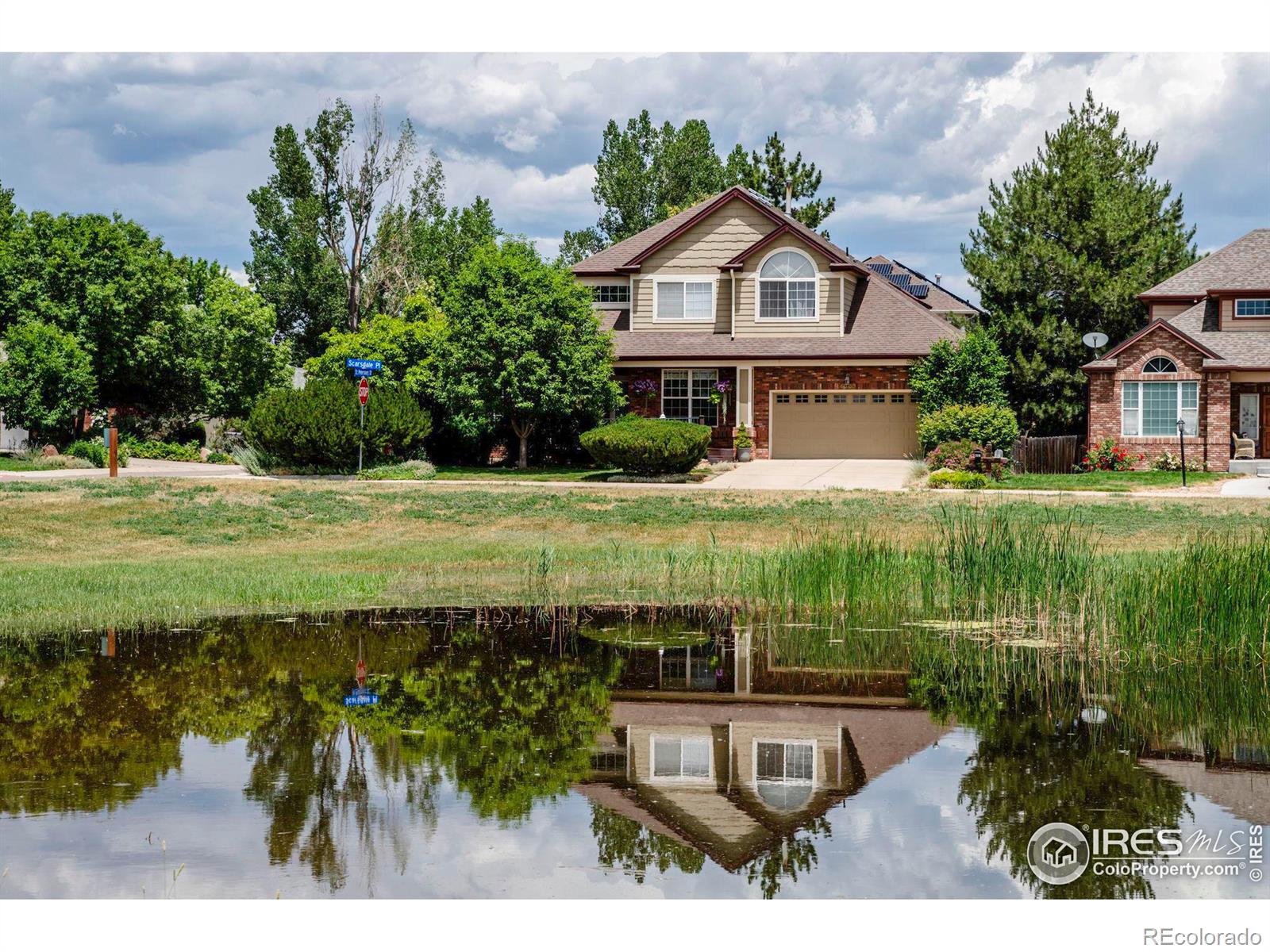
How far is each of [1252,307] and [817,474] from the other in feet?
46.4

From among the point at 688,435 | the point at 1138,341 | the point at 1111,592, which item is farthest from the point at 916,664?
the point at 1138,341

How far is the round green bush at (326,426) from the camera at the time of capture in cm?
3058

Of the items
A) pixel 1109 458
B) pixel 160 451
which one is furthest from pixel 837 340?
pixel 160 451

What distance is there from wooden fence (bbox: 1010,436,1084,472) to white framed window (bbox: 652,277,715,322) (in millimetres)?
10131

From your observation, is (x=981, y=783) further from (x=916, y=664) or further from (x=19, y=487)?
(x=19, y=487)

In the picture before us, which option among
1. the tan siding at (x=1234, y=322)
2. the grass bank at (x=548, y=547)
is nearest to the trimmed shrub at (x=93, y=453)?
the grass bank at (x=548, y=547)

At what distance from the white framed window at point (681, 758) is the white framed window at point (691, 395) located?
28.6 metres

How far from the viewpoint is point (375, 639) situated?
1242 centimetres

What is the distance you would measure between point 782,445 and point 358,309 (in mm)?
22270

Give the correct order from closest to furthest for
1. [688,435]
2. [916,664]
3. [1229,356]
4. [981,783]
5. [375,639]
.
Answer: [981,783]
[916,664]
[375,639]
[688,435]
[1229,356]

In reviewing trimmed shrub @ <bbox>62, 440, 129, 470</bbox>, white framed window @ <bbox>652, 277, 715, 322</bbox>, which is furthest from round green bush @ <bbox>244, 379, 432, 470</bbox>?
white framed window @ <bbox>652, 277, 715, 322</bbox>

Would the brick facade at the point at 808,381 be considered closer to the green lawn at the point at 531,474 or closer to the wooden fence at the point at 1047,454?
the wooden fence at the point at 1047,454

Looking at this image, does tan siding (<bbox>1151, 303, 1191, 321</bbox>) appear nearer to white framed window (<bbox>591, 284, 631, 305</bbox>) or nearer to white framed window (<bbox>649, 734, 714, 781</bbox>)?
white framed window (<bbox>591, 284, 631, 305</bbox>)

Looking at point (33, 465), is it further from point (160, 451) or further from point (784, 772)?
point (784, 772)
